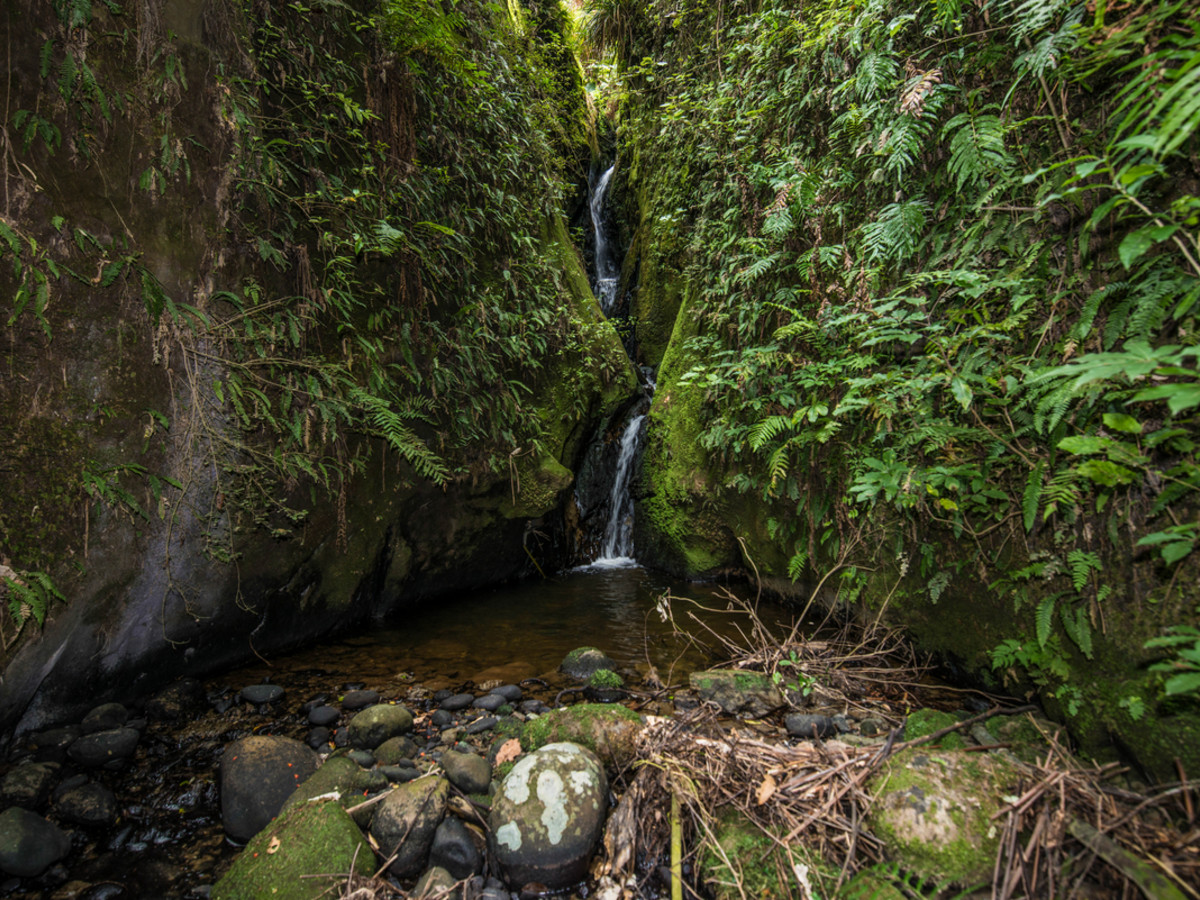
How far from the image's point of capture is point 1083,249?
269cm

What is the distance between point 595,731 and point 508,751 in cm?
58

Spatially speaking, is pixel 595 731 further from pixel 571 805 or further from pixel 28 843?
pixel 28 843

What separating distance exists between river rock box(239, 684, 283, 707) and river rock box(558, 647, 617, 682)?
2.26m

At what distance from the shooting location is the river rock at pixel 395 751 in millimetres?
3223

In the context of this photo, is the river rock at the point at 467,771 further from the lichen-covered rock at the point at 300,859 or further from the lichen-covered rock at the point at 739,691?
the lichen-covered rock at the point at 739,691

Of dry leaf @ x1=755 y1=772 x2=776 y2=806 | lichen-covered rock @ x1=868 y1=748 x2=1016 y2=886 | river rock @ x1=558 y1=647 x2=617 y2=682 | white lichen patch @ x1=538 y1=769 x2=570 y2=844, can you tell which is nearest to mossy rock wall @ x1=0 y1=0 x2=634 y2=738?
river rock @ x1=558 y1=647 x2=617 y2=682

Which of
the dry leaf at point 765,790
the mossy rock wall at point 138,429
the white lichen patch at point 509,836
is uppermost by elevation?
the mossy rock wall at point 138,429

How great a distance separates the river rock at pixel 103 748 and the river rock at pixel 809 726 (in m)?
4.26

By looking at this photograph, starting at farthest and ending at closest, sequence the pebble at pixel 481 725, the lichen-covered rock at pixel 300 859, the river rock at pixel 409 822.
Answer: the pebble at pixel 481 725
the river rock at pixel 409 822
the lichen-covered rock at pixel 300 859

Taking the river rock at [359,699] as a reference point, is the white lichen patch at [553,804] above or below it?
above

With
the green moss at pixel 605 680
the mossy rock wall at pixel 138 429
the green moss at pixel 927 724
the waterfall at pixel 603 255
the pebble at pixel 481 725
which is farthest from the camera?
the waterfall at pixel 603 255

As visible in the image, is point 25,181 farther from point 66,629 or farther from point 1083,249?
point 1083,249

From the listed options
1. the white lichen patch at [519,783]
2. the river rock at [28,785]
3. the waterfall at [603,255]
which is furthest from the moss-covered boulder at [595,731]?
the waterfall at [603,255]

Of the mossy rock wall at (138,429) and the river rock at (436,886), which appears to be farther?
the mossy rock wall at (138,429)
